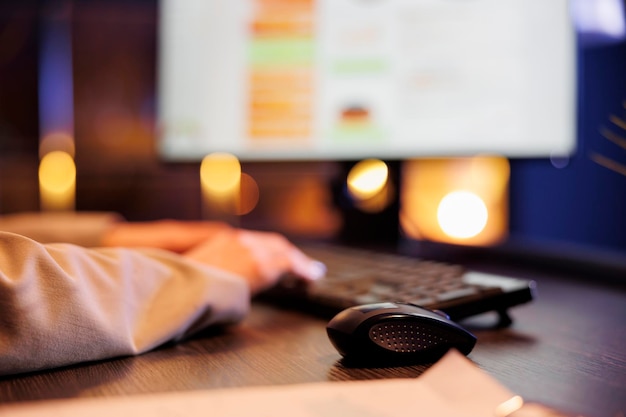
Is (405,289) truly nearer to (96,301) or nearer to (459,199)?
(96,301)

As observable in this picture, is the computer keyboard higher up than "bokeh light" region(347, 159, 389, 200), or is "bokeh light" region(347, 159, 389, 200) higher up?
"bokeh light" region(347, 159, 389, 200)

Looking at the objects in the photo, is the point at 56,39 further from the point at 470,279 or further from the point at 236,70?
the point at 470,279

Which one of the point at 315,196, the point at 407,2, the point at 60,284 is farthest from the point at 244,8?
the point at 60,284

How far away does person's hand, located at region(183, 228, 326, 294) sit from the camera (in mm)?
532

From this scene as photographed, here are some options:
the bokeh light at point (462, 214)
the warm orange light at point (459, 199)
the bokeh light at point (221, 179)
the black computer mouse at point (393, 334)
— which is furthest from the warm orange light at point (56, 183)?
the black computer mouse at point (393, 334)

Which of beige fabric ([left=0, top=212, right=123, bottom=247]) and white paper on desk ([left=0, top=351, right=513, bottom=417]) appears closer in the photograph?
white paper on desk ([left=0, top=351, right=513, bottom=417])

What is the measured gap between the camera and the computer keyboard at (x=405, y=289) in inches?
17.4

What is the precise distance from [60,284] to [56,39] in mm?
1124

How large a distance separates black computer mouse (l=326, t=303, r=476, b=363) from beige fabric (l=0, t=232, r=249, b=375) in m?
0.10

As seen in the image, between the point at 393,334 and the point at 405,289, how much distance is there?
0.38 feet

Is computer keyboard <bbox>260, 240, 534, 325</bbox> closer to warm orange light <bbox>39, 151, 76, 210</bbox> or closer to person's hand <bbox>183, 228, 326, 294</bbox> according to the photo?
person's hand <bbox>183, 228, 326, 294</bbox>

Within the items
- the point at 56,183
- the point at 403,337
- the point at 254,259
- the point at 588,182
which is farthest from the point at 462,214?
the point at 403,337

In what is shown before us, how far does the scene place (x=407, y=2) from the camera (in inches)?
32.1

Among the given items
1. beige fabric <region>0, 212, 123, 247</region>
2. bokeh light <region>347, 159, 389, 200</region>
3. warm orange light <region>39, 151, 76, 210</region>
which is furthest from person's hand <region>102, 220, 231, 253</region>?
warm orange light <region>39, 151, 76, 210</region>
